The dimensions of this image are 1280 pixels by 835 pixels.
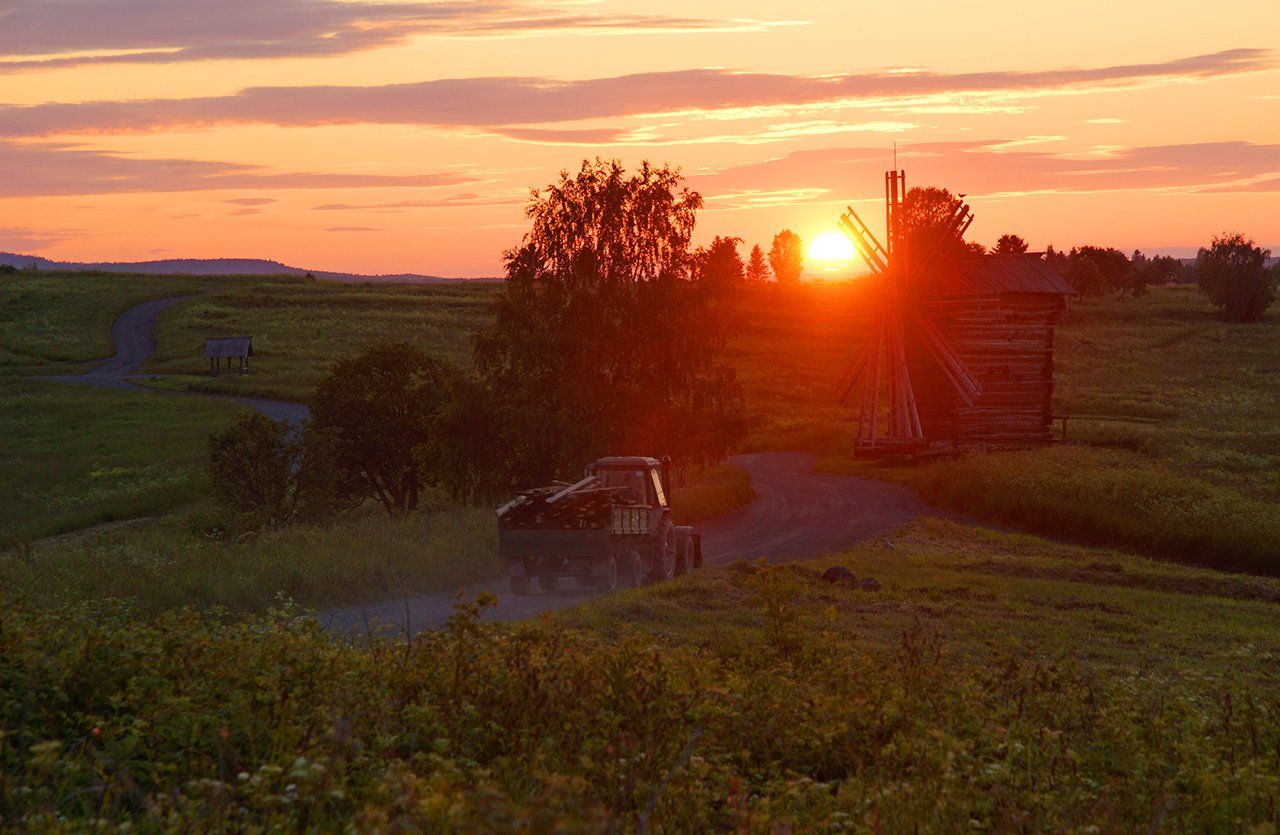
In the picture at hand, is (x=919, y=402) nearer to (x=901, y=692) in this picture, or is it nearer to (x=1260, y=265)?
(x=901, y=692)

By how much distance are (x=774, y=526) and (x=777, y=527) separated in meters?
0.26

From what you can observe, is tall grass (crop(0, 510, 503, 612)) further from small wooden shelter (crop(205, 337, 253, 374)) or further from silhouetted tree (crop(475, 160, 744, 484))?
small wooden shelter (crop(205, 337, 253, 374))

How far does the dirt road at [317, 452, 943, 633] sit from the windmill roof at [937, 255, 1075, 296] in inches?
404

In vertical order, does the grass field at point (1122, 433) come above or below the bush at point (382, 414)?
below

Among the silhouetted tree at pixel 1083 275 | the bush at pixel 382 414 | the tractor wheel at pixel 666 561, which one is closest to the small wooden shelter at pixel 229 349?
the bush at pixel 382 414

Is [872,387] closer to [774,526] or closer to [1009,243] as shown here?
[774,526]

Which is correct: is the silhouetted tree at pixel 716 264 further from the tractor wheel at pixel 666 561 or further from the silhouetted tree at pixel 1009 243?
the silhouetted tree at pixel 1009 243

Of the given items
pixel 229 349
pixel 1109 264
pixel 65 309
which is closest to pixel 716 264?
pixel 229 349

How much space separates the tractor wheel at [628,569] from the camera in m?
24.7

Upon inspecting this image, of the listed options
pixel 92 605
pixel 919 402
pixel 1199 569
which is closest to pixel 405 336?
pixel 919 402

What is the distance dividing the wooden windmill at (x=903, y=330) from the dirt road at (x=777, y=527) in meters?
4.08

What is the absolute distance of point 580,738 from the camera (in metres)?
9.74

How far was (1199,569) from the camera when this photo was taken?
31656mm

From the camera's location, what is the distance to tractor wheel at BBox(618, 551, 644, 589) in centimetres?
2472
